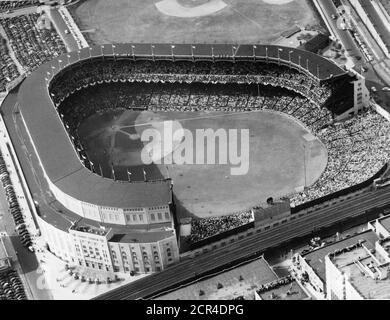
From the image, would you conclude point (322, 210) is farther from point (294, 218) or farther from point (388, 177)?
point (388, 177)

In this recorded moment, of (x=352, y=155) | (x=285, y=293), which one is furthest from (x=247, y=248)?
(x=352, y=155)

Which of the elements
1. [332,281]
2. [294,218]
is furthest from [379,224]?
[294,218]

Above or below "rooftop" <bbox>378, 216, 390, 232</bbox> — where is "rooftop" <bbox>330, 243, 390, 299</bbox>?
above

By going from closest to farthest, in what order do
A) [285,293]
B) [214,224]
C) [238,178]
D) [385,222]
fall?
[285,293] < [385,222] < [214,224] < [238,178]

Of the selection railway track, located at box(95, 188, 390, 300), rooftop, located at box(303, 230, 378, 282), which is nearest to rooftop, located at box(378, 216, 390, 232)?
rooftop, located at box(303, 230, 378, 282)

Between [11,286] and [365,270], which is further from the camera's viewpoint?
[11,286]

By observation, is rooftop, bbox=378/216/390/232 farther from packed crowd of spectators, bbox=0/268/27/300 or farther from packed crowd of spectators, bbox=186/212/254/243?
packed crowd of spectators, bbox=0/268/27/300

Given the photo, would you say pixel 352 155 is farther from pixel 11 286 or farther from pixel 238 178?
pixel 11 286
